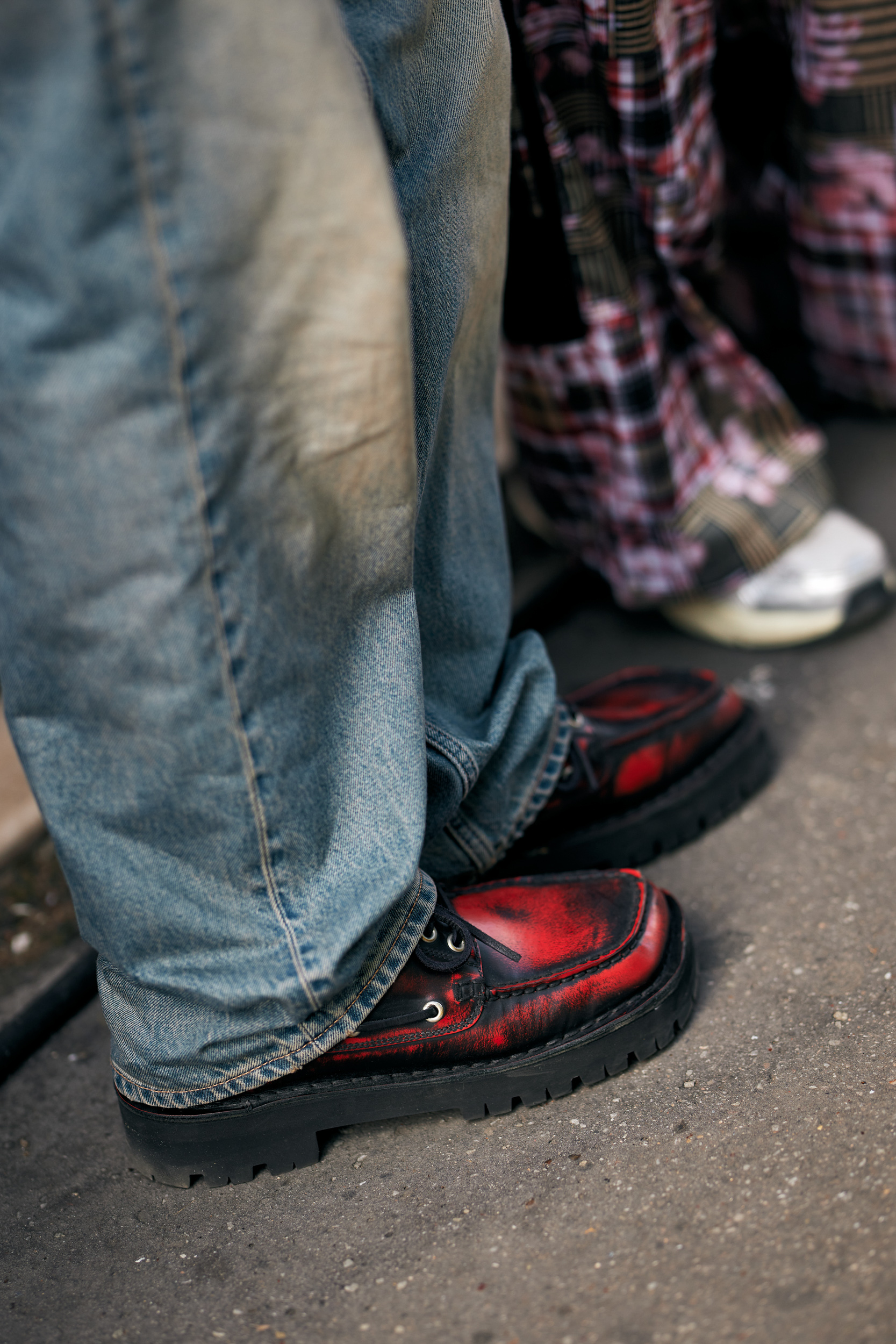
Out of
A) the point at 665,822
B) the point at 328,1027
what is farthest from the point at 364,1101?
the point at 665,822

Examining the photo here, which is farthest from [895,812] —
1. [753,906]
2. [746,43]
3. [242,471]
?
[746,43]

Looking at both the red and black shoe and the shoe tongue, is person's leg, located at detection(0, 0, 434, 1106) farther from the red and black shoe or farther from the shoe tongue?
the red and black shoe

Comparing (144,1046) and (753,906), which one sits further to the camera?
(753,906)

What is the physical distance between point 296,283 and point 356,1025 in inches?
19.1

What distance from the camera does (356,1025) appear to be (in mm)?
702

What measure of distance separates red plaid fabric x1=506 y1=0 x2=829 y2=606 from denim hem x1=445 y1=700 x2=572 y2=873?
384mm

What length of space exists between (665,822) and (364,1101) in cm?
39

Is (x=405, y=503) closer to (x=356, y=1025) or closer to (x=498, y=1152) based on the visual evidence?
(x=356, y=1025)

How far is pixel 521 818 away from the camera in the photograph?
2.89ft

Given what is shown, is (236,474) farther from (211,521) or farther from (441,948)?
(441,948)

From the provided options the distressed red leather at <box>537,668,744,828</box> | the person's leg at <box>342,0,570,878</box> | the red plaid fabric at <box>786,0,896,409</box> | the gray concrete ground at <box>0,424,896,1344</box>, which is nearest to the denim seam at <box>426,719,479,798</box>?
the person's leg at <box>342,0,570,878</box>

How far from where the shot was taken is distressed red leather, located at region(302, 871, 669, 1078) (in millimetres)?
726

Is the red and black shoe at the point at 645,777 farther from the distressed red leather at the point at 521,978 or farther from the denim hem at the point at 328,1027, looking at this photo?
the denim hem at the point at 328,1027

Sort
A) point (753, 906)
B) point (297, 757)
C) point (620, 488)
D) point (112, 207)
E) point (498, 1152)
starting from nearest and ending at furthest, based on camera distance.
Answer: point (112, 207), point (297, 757), point (498, 1152), point (753, 906), point (620, 488)
